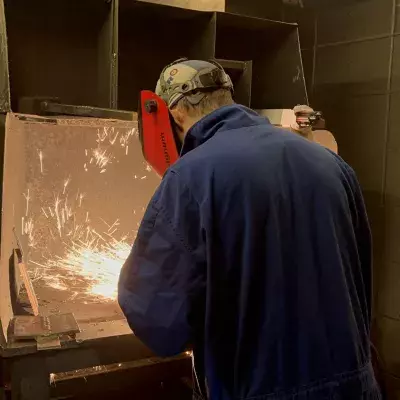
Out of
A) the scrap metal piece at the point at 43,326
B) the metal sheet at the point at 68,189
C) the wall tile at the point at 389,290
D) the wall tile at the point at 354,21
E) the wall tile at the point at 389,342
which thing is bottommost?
the wall tile at the point at 389,342

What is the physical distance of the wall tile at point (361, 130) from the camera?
247 cm

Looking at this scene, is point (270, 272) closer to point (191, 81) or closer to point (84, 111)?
point (191, 81)

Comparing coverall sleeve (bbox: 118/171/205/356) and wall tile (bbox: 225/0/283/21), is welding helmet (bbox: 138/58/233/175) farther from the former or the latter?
wall tile (bbox: 225/0/283/21)

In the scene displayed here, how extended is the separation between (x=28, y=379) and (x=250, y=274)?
2.26 feet

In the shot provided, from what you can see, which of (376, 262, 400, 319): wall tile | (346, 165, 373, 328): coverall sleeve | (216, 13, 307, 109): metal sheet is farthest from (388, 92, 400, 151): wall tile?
(346, 165, 373, 328): coverall sleeve

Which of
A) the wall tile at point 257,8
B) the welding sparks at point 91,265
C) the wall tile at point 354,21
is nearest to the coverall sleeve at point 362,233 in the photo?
the welding sparks at point 91,265

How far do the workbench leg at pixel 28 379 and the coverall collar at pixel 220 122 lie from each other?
682 millimetres

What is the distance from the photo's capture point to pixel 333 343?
104 centimetres

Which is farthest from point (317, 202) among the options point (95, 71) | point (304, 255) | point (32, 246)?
point (95, 71)

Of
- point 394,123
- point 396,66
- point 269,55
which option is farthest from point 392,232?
point 269,55

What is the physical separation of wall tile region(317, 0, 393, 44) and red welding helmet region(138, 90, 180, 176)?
4.85 ft

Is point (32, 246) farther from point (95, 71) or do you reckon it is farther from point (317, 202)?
point (317, 202)

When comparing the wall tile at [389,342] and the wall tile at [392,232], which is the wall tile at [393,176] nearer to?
the wall tile at [392,232]

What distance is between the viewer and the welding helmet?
121cm
